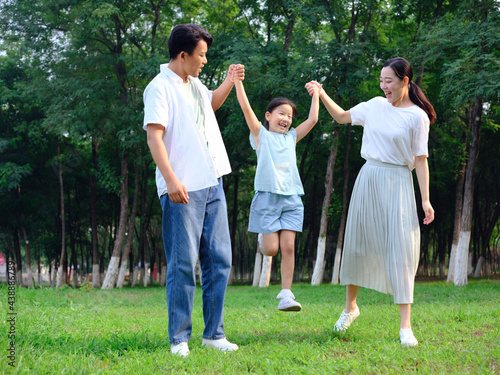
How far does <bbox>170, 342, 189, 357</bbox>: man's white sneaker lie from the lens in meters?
3.92

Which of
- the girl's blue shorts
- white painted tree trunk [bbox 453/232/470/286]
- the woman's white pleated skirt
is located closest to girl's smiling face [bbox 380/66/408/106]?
the woman's white pleated skirt

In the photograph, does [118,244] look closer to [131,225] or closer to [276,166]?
[131,225]

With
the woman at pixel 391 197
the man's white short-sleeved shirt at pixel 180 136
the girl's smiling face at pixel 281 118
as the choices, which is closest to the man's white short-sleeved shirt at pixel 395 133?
the woman at pixel 391 197

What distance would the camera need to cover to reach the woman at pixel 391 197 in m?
4.54

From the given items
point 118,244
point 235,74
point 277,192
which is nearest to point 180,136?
point 235,74

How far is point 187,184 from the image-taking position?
4031 mm

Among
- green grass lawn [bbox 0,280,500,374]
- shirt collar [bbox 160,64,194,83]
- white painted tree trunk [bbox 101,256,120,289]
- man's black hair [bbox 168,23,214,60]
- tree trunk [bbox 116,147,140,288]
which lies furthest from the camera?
tree trunk [bbox 116,147,140,288]

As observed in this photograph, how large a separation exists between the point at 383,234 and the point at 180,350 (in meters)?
2.06

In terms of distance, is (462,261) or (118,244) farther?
(118,244)

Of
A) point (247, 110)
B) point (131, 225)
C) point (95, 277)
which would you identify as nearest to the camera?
point (247, 110)

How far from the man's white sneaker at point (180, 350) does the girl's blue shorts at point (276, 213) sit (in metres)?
1.69

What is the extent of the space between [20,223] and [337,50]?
19.1 meters

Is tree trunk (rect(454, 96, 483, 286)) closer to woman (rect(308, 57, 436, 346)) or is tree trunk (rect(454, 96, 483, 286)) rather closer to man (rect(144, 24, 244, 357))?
woman (rect(308, 57, 436, 346))

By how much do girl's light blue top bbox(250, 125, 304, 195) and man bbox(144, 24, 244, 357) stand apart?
3.80ft
